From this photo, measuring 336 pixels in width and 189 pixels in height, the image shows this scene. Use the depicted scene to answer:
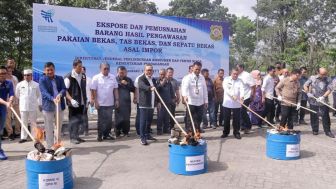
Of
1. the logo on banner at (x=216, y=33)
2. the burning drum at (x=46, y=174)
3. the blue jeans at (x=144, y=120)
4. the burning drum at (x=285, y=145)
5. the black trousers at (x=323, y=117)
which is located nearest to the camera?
the burning drum at (x=46, y=174)

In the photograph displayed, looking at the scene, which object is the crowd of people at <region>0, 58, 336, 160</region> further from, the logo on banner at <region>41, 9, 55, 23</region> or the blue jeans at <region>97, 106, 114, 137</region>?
the logo on banner at <region>41, 9, 55, 23</region>

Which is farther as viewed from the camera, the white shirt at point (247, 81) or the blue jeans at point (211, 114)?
the blue jeans at point (211, 114)

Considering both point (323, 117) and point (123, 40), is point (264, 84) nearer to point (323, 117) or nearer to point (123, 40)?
point (323, 117)

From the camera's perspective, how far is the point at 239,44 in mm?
65938

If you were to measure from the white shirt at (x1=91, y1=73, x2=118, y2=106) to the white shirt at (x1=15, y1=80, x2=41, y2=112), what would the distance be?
131 cm

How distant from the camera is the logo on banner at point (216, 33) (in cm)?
1144

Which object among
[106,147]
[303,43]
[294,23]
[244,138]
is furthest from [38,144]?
Answer: [294,23]

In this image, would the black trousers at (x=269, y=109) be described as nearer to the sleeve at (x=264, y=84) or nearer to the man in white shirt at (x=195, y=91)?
the sleeve at (x=264, y=84)

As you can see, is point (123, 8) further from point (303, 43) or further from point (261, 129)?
point (261, 129)

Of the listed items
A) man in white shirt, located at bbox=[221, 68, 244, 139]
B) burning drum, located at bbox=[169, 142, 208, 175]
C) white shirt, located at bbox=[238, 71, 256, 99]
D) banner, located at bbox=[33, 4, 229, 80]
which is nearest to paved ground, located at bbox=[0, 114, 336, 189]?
burning drum, located at bbox=[169, 142, 208, 175]

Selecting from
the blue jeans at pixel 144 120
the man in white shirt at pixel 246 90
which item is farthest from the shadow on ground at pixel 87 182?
the man in white shirt at pixel 246 90

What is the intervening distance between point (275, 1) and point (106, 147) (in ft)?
124

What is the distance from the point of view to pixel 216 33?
11.5 metres

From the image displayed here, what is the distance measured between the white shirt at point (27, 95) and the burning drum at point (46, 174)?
3544 mm
